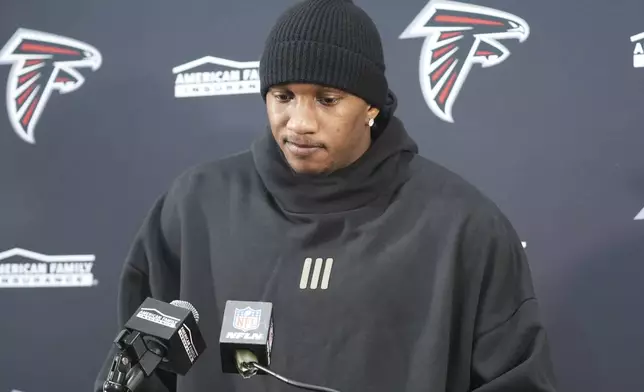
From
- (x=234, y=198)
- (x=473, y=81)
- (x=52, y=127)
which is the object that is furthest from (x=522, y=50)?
(x=52, y=127)

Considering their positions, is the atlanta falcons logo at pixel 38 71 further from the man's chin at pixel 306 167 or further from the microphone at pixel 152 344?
the microphone at pixel 152 344

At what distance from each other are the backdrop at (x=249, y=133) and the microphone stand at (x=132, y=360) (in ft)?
3.46

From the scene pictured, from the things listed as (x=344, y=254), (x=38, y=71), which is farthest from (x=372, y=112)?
(x=38, y=71)

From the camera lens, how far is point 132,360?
776 millimetres

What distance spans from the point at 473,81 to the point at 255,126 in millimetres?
553

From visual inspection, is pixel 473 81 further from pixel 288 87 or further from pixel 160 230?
pixel 160 230

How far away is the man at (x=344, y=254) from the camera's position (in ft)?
3.90

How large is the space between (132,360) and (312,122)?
0.53 metres

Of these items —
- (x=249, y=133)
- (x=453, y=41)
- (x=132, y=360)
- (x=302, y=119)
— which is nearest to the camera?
(x=132, y=360)

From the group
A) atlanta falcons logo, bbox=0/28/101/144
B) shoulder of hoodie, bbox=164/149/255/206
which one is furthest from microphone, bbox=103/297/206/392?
atlanta falcons logo, bbox=0/28/101/144

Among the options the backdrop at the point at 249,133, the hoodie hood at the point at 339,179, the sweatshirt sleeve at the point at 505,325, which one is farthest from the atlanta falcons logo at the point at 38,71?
the sweatshirt sleeve at the point at 505,325

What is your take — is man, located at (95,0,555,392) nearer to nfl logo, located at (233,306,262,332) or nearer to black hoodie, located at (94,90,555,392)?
black hoodie, located at (94,90,555,392)

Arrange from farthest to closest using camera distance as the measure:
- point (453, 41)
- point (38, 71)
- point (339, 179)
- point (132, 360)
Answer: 1. point (38, 71)
2. point (453, 41)
3. point (339, 179)
4. point (132, 360)

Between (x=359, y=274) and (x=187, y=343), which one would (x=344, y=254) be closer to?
(x=359, y=274)
